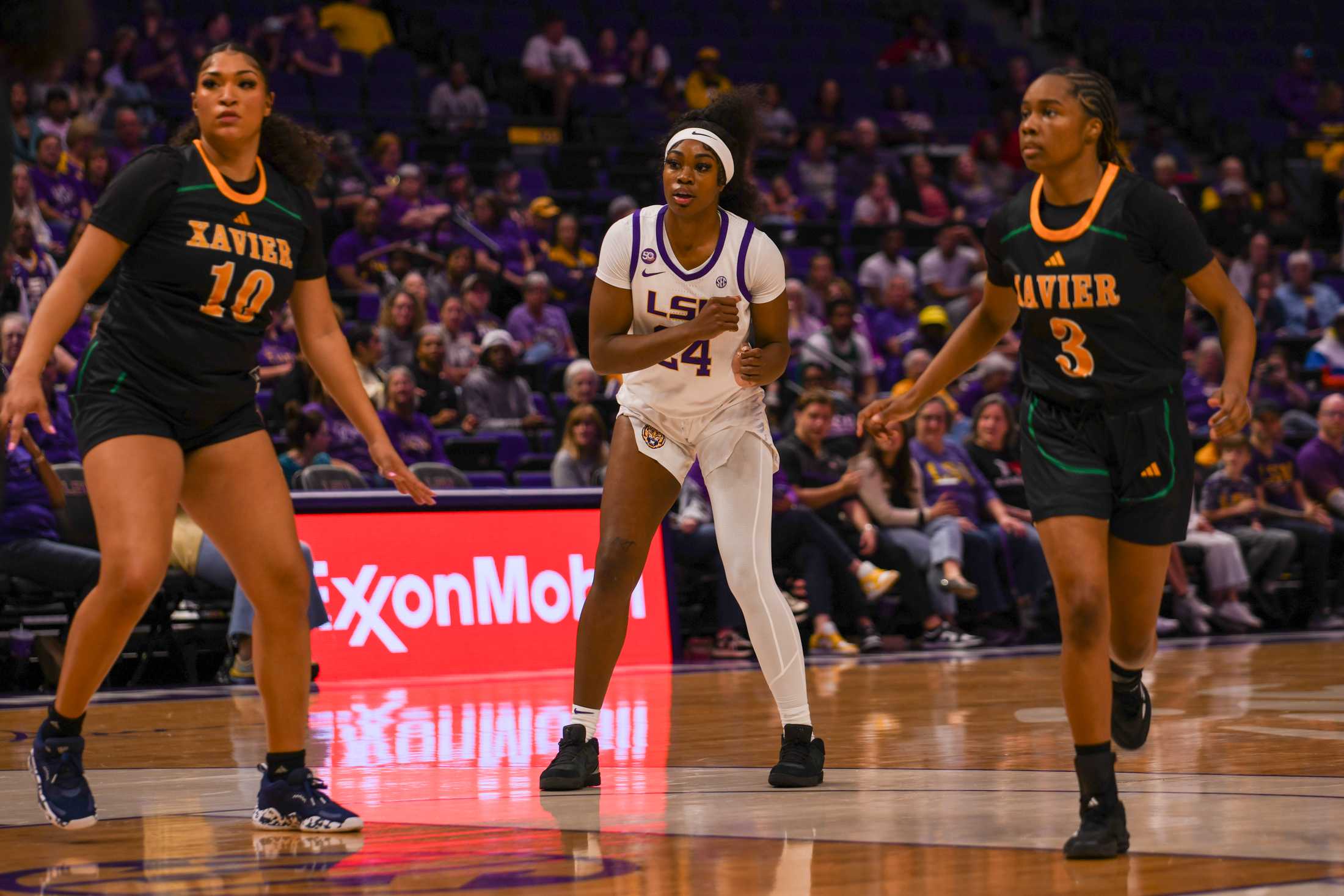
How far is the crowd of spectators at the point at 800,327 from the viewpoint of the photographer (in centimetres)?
1086

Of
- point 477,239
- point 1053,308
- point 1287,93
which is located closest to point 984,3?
point 1287,93

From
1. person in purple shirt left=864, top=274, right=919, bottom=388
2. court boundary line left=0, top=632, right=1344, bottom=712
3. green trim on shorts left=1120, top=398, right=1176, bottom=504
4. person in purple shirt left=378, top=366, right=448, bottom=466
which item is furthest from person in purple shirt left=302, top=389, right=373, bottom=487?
green trim on shorts left=1120, top=398, right=1176, bottom=504

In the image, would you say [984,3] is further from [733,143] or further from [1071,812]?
[1071,812]

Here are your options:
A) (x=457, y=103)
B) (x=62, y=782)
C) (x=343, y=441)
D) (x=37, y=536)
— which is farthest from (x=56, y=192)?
(x=62, y=782)

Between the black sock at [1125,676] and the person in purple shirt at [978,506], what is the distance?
6.12 metres

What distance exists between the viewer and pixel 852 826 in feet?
14.9

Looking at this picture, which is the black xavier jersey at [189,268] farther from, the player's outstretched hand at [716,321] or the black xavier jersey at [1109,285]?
the black xavier jersey at [1109,285]

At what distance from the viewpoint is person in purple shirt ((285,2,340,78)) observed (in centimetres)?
1551

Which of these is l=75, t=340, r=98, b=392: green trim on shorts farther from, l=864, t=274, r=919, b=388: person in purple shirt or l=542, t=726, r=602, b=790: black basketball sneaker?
l=864, t=274, r=919, b=388: person in purple shirt

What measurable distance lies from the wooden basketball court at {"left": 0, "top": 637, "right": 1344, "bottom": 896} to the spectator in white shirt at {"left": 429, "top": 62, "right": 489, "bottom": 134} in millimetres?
8303

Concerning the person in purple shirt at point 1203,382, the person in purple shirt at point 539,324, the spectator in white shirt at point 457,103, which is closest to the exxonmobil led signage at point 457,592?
the person in purple shirt at point 539,324

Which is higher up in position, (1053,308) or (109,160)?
(109,160)

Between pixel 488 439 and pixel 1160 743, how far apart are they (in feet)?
20.8

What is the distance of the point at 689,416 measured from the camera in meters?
5.52
